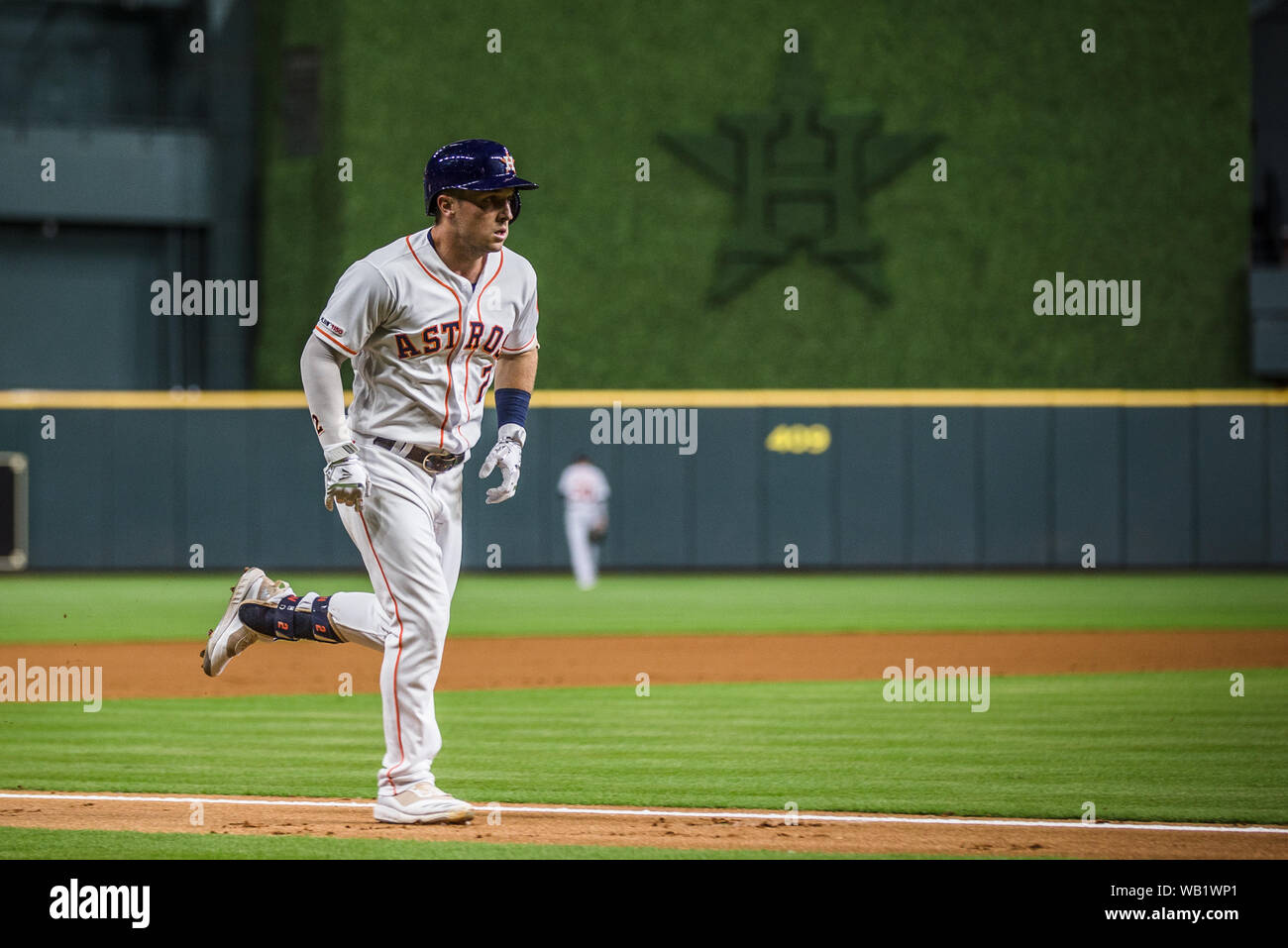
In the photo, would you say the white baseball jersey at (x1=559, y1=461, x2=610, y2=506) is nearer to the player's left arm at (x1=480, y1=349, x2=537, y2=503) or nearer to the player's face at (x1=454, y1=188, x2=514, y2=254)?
the player's left arm at (x1=480, y1=349, x2=537, y2=503)

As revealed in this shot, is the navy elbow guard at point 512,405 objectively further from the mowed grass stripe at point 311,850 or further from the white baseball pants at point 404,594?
the mowed grass stripe at point 311,850

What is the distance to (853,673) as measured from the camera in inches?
480

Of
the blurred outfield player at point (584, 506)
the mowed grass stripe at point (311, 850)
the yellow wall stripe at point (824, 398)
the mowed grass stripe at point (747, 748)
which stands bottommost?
the mowed grass stripe at point (747, 748)

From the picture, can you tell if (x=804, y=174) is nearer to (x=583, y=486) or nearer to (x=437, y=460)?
(x=583, y=486)

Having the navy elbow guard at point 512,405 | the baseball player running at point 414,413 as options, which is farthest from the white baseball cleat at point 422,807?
the navy elbow guard at point 512,405

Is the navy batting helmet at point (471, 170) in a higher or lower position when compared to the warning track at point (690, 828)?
higher

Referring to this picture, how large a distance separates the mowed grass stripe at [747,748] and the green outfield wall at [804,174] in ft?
54.5

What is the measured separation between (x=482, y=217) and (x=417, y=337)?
0.47 meters

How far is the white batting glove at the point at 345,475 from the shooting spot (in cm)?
541

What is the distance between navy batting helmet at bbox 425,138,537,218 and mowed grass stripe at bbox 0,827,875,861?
2129 millimetres

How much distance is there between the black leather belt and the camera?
568cm

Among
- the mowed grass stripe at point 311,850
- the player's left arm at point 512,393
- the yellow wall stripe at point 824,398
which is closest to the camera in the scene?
the mowed grass stripe at point 311,850

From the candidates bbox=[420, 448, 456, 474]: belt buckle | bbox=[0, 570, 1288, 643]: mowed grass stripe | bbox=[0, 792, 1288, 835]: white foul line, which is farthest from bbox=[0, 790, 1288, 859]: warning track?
bbox=[0, 570, 1288, 643]: mowed grass stripe

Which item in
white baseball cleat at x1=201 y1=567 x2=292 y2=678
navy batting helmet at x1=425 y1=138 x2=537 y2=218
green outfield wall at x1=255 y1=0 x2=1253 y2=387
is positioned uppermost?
green outfield wall at x1=255 y1=0 x2=1253 y2=387
